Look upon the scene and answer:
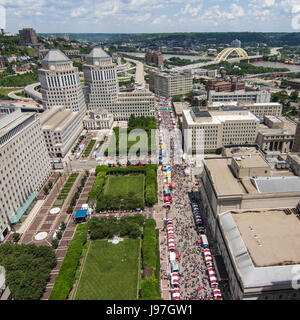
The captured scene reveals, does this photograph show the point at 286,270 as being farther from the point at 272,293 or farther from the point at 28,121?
the point at 28,121

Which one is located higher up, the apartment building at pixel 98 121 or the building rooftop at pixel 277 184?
the building rooftop at pixel 277 184

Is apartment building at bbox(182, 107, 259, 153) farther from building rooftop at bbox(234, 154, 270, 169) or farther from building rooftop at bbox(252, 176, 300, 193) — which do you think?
building rooftop at bbox(252, 176, 300, 193)

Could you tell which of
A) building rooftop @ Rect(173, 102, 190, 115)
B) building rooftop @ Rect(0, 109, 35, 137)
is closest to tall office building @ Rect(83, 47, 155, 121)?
building rooftop @ Rect(173, 102, 190, 115)

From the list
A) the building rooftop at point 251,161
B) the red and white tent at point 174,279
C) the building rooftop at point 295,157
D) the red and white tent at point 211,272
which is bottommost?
the red and white tent at point 174,279

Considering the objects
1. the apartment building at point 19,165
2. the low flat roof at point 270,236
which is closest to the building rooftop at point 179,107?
the apartment building at point 19,165

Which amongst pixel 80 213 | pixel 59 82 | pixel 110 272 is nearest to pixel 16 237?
pixel 80 213

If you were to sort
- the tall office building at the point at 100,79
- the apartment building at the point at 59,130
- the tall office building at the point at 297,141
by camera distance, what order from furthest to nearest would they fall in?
the tall office building at the point at 100,79 → the apartment building at the point at 59,130 → the tall office building at the point at 297,141

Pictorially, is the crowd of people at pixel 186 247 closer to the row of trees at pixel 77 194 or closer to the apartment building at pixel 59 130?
the row of trees at pixel 77 194
